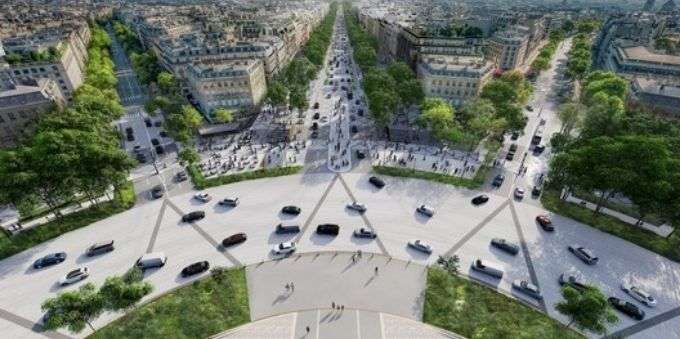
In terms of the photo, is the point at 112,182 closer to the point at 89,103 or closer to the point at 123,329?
the point at 123,329

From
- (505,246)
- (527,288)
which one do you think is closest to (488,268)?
(527,288)

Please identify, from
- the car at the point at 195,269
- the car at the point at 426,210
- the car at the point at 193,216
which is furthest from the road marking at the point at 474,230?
the car at the point at 193,216

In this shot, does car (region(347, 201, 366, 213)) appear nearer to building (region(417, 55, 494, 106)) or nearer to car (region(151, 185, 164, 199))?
car (region(151, 185, 164, 199))

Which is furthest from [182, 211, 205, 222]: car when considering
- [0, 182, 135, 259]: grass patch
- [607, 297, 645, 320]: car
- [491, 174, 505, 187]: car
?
[607, 297, 645, 320]: car

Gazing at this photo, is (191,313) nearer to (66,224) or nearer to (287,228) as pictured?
(287,228)

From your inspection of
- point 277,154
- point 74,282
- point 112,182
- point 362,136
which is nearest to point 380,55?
point 362,136

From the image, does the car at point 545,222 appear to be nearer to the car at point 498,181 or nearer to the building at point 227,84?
the car at point 498,181
